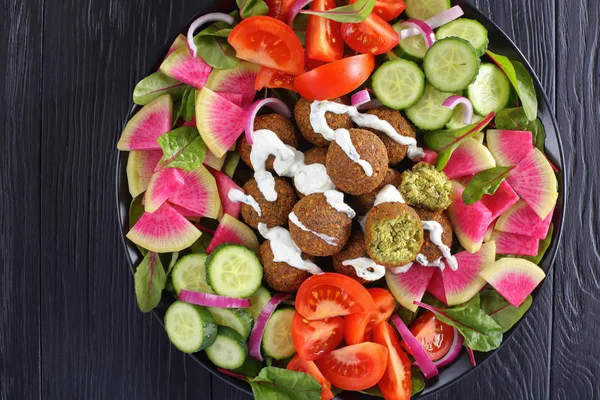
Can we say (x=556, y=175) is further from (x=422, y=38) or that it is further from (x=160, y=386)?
(x=160, y=386)

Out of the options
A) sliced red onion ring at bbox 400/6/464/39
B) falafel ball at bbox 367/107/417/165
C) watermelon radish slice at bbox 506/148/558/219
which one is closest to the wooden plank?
falafel ball at bbox 367/107/417/165

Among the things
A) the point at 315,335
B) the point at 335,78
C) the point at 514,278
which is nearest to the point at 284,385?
the point at 315,335

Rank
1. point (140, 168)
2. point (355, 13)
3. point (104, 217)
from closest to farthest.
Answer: point (355, 13), point (140, 168), point (104, 217)

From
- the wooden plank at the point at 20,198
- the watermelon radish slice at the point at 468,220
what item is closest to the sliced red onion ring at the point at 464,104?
the watermelon radish slice at the point at 468,220

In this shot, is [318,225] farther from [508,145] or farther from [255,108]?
[508,145]

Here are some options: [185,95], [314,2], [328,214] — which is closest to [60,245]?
[185,95]
